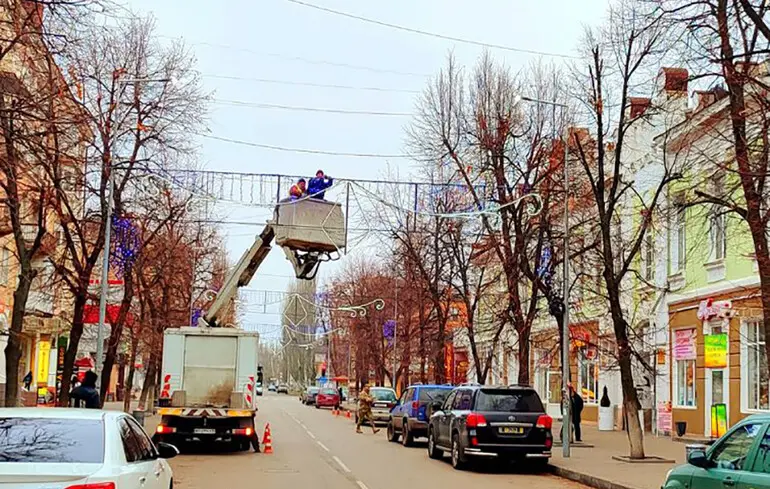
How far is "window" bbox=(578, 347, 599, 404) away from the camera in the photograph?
41.6 meters

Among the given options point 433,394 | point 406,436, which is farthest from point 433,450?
point 433,394

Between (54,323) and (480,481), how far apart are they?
33.0m

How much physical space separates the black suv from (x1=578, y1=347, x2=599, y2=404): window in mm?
19817

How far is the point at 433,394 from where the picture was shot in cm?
2981

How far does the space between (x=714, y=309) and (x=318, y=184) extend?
43.0 feet

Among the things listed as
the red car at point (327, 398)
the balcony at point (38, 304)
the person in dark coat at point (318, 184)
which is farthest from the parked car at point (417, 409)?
the red car at point (327, 398)

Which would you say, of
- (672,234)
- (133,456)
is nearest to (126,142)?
(672,234)

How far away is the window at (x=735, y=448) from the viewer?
30.8 ft

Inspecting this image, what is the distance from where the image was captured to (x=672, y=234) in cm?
3262

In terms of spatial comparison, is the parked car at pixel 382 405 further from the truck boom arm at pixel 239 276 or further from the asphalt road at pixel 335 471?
the truck boom arm at pixel 239 276

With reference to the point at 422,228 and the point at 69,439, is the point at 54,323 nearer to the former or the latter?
the point at 422,228

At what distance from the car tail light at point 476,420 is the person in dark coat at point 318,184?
601 cm

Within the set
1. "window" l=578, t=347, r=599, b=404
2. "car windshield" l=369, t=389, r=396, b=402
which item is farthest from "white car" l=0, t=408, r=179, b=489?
"car windshield" l=369, t=389, r=396, b=402

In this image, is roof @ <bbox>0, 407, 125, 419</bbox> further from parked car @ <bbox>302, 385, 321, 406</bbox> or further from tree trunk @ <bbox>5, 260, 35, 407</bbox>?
parked car @ <bbox>302, 385, 321, 406</bbox>
